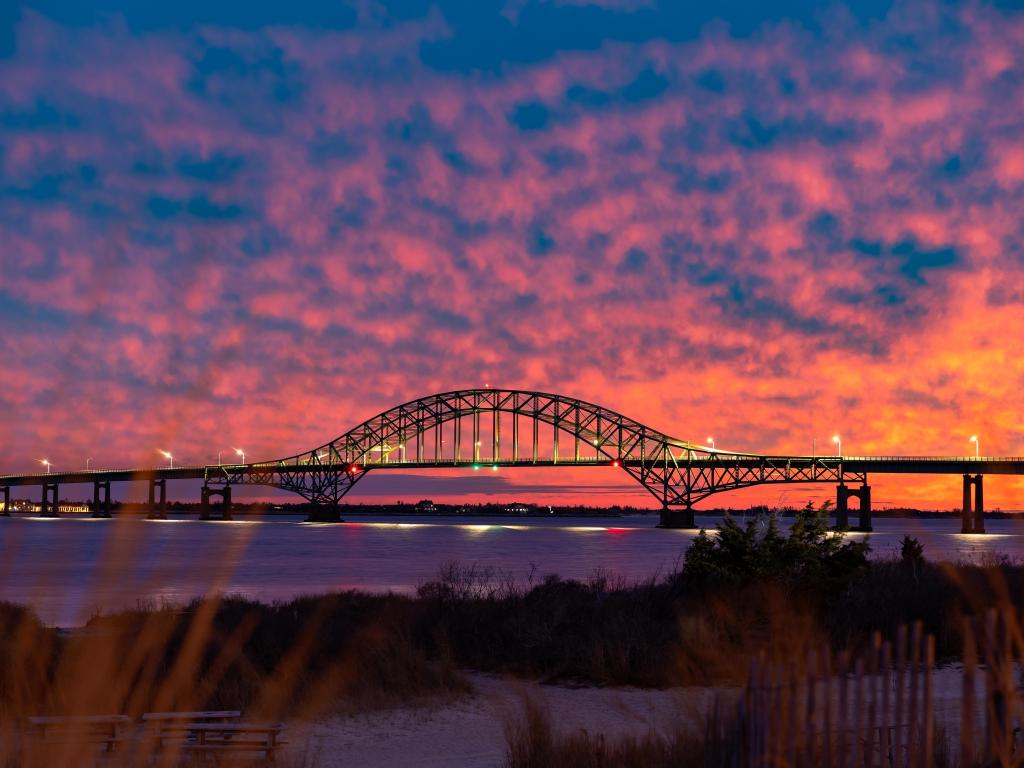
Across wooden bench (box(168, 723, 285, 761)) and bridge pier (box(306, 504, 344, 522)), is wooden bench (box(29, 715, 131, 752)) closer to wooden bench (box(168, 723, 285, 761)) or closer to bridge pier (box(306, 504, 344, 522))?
wooden bench (box(168, 723, 285, 761))

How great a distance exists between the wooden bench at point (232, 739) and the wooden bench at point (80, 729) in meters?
0.64

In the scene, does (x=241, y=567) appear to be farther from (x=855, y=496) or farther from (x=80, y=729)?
(x=855, y=496)

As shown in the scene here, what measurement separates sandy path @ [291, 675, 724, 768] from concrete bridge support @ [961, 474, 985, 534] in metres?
123

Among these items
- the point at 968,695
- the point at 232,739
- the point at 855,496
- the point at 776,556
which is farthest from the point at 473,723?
the point at 855,496

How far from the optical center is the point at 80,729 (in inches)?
451

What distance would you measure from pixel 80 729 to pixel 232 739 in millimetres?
1732

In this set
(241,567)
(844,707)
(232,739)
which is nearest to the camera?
(844,707)

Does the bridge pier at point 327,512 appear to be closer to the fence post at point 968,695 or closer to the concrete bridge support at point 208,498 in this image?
the concrete bridge support at point 208,498

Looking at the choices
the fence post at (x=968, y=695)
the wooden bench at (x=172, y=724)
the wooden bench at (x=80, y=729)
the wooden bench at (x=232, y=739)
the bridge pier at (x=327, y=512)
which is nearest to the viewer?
the fence post at (x=968, y=695)

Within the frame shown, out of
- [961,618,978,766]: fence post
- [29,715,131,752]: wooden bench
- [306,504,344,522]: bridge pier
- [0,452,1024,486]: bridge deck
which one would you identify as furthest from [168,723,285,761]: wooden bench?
[306,504,344,522]: bridge pier

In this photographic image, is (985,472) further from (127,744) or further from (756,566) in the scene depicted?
(127,744)

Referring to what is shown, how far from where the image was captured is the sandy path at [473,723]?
1143 cm

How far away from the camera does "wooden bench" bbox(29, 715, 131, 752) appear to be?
1125cm

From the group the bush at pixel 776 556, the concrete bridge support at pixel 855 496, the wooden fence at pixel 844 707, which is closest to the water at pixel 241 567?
the bush at pixel 776 556
